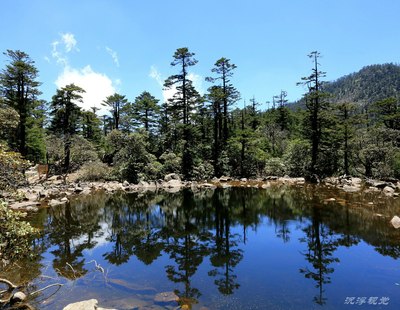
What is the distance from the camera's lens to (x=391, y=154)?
94.6 feet

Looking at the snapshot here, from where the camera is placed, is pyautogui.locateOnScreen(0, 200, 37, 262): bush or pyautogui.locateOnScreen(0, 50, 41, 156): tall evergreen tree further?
pyautogui.locateOnScreen(0, 50, 41, 156): tall evergreen tree

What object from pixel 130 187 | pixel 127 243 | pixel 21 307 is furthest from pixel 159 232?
pixel 130 187

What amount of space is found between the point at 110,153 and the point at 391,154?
35.1 metres

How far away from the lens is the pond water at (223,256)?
7.53 meters

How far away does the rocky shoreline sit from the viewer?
21562 mm

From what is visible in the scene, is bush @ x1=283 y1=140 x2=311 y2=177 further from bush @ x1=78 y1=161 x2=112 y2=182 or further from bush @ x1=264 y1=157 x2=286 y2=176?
bush @ x1=78 y1=161 x2=112 y2=182

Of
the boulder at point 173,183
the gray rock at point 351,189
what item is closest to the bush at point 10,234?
the gray rock at point 351,189

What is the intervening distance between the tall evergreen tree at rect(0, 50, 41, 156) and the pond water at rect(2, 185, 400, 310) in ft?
54.9

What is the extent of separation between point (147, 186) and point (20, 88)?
17.8 metres

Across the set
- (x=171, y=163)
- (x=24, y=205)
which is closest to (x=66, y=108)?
(x=171, y=163)

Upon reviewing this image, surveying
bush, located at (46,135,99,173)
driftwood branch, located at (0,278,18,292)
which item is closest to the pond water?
driftwood branch, located at (0,278,18,292)

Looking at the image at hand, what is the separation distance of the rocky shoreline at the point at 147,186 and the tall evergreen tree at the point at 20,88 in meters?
5.96

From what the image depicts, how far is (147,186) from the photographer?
3128 centimetres

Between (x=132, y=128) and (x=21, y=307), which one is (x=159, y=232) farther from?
(x=132, y=128)
